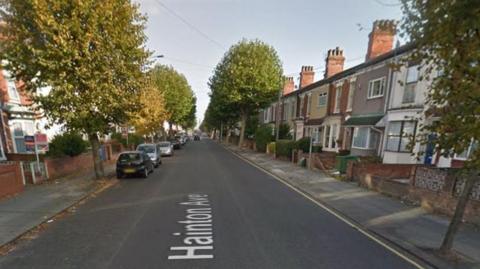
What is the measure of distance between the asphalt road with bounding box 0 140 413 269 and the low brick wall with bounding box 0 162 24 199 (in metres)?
2.88

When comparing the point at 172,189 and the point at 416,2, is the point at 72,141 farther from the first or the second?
the point at 416,2

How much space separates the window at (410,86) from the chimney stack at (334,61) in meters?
10.2

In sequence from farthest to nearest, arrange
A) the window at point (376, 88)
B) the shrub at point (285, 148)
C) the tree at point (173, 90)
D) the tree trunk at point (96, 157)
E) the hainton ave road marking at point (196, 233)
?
the tree at point (173, 90), the shrub at point (285, 148), the window at point (376, 88), the tree trunk at point (96, 157), the hainton ave road marking at point (196, 233)

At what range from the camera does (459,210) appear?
14.0 ft

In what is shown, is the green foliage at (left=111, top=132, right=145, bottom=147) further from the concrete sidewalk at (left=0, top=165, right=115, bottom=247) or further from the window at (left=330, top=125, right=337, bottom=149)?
the window at (left=330, top=125, right=337, bottom=149)

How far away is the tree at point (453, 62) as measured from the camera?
360 cm

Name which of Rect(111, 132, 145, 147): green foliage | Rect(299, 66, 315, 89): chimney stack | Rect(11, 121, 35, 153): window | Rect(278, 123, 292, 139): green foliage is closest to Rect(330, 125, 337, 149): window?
Rect(278, 123, 292, 139): green foliage

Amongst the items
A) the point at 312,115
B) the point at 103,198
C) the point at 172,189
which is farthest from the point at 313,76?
the point at 103,198

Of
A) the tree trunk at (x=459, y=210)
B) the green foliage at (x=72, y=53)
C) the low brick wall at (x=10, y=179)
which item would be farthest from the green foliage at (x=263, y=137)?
the tree trunk at (x=459, y=210)

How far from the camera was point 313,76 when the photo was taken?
30.3 meters

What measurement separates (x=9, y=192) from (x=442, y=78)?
12.4 m

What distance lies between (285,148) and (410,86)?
9.55 metres

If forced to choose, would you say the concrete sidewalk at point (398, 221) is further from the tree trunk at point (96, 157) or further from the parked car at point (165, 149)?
the parked car at point (165, 149)

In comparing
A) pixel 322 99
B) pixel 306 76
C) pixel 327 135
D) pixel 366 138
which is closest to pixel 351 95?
pixel 366 138
